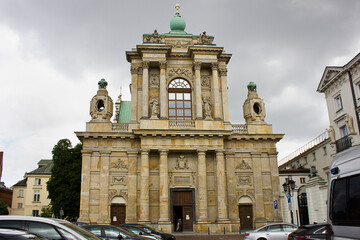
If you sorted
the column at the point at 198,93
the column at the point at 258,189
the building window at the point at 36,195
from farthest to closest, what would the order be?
1. the building window at the point at 36,195
2. the column at the point at 198,93
3. the column at the point at 258,189

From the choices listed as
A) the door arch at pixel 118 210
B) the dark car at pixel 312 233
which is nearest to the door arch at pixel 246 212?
the door arch at pixel 118 210

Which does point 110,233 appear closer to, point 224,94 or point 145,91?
point 145,91

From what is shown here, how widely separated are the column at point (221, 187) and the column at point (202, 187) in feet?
3.86

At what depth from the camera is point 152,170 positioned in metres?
30.0

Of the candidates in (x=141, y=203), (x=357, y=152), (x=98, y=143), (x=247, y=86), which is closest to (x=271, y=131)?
(x=247, y=86)

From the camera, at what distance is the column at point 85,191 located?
Result: 93.8 ft

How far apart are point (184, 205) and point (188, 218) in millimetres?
1143

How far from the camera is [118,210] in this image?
29344 mm

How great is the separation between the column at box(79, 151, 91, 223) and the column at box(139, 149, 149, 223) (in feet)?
15.5

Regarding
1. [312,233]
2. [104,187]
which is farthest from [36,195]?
[312,233]

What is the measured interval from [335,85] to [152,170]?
17.9 metres

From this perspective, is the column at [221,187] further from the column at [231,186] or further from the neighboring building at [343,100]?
the neighboring building at [343,100]

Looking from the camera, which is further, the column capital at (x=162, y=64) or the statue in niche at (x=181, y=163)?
the column capital at (x=162, y=64)

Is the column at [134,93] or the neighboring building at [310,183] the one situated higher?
the column at [134,93]
